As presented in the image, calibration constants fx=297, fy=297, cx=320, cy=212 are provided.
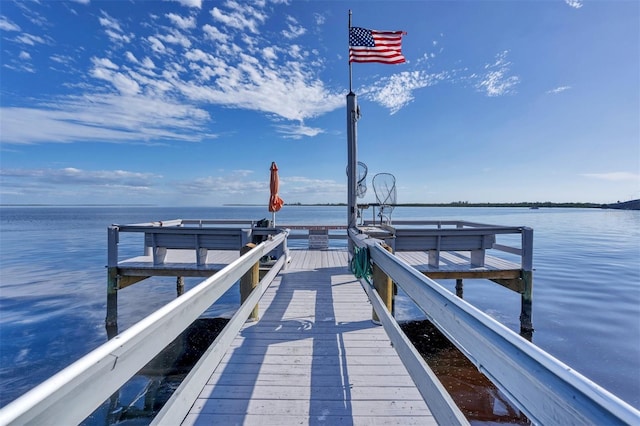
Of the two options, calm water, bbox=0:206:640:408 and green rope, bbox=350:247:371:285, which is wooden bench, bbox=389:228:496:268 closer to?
green rope, bbox=350:247:371:285

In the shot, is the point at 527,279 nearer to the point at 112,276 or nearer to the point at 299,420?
the point at 299,420

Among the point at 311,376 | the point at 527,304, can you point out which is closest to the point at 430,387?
the point at 311,376

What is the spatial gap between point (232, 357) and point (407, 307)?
7.69 metres

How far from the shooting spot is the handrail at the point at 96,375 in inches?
27.2

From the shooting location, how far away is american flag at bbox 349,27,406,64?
7707 millimetres

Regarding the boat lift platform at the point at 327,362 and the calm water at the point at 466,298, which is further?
the calm water at the point at 466,298

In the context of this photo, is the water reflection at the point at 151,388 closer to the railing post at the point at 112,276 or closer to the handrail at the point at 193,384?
the railing post at the point at 112,276

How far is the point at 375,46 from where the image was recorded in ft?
25.8

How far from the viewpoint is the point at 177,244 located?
22.5ft

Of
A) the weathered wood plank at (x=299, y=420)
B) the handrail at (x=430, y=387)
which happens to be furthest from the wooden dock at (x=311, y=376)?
the handrail at (x=430, y=387)

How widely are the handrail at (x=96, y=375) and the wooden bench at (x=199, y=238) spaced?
5.27 metres

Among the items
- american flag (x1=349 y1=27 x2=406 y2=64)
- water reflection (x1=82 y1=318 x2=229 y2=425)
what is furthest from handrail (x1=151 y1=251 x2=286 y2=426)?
american flag (x1=349 y1=27 x2=406 y2=64)

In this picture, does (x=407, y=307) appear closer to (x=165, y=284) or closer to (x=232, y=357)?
(x=232, y=357)

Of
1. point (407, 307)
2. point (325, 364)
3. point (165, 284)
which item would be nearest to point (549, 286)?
point (407, 307)
